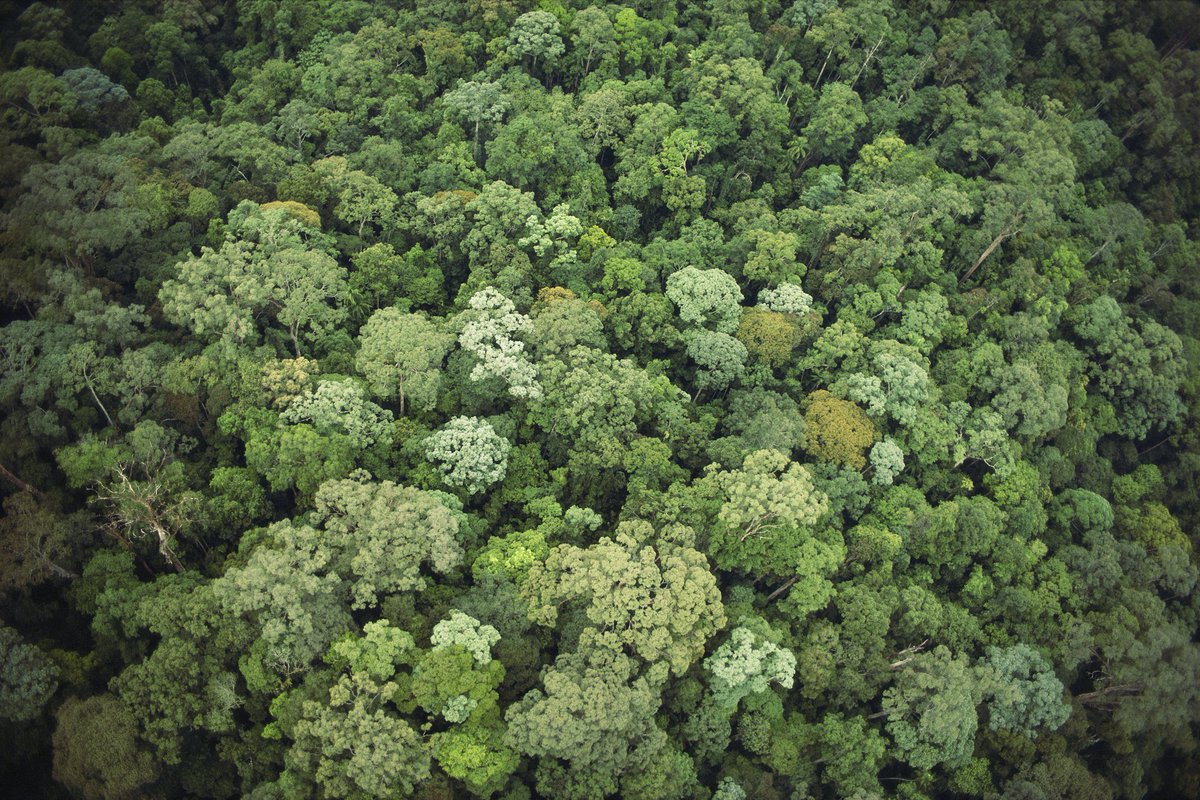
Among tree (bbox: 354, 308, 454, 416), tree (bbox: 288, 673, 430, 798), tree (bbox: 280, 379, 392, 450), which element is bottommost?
tree (bbox: 288, 673, 430, 798)

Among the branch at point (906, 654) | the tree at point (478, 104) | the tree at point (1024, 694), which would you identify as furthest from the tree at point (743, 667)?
the tree at point (478, 104)

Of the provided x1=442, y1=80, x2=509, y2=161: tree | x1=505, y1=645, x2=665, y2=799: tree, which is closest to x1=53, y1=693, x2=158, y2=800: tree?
x1=505, y1=645, x2=665, y2=799: tree

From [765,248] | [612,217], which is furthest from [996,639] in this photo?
[612,217]

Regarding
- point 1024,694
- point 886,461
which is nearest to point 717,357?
point 886,461

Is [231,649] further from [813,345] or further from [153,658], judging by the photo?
[813,345]

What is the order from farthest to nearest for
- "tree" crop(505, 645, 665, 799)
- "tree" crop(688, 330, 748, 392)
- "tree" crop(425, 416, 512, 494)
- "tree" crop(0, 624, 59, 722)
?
"tree" crop(688, 330, 748, 392)
"tree" crop(425, 416, 512, 494)
"tree" crop(0, 624, 59, 722)
"tree" crop(505, 645, 665, 799)

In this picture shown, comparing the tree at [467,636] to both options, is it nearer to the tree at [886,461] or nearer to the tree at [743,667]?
the tree at [743,667]

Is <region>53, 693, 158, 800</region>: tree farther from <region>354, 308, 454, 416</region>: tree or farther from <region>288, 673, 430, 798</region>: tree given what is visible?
<region>354, 308, 454, 416</region>: tree
